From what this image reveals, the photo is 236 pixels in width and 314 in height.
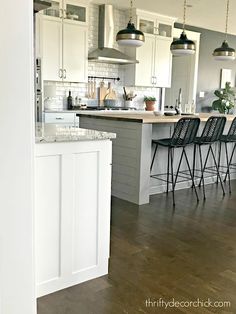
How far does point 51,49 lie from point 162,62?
250cm

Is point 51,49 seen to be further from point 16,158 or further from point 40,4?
point 16,158

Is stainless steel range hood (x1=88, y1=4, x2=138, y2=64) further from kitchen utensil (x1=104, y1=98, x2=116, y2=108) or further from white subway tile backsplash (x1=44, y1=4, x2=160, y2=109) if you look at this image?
kitchen utensil (x1=104, y1=98, x2=116, y2=108)

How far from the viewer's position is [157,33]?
23.5ft

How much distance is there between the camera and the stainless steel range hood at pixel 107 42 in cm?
641

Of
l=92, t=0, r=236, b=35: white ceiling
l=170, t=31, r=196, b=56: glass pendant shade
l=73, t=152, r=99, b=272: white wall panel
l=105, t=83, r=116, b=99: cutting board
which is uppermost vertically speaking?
l=92, t=0, r=236, b=35: white ceiling

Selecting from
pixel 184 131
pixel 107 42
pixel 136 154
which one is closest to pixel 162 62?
pixel 107 42

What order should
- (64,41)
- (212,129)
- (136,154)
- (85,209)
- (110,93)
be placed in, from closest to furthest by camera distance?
(85,209)
(136,154)
(212,129)
(64,41)
(110,93)

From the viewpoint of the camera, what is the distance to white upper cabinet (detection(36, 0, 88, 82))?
580 cm

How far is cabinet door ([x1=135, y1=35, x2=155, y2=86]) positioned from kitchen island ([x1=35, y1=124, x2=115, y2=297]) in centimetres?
499

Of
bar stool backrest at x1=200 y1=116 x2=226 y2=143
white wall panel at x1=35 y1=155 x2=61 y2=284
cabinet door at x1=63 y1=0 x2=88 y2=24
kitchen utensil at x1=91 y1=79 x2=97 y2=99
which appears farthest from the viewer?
kitchen utensil at x1=91 y1=79 x2=97 y2=99

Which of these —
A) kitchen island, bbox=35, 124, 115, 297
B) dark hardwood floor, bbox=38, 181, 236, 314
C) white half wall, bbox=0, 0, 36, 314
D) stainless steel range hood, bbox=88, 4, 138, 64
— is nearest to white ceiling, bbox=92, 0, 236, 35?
stainless steel range hood, bbox=88, 4, 138, 64

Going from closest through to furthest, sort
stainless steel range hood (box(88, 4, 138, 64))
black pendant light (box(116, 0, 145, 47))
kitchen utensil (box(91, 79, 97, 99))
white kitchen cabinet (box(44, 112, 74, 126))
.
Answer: black pendant light (box(116, 0, 145, 47)), white kitchen cabinet (box(44, 112, 74, 126)), stainless steel range hood (box(88, 4, 138, 64)), kitchen utensil (box(91, 79, 97, 99))

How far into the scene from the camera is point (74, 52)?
6148 mm

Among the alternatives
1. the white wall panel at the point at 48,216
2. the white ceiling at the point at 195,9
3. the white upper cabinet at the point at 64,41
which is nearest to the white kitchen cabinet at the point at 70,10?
the white upper cabinet at the point at 64,41
